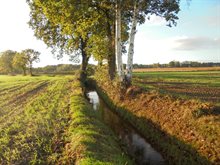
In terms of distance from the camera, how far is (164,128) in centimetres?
1697

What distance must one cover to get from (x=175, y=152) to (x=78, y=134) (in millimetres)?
4259

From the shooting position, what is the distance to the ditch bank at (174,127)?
13.2m

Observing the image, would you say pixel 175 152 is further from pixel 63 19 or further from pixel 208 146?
pixel 63 19

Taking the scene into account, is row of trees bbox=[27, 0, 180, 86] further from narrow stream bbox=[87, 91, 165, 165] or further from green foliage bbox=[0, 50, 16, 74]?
green foliage bbox=[0, 50, 16, 74]

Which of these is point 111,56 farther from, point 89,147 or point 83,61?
point 83,61

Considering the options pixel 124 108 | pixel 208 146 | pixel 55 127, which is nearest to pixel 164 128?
pixel 208 146

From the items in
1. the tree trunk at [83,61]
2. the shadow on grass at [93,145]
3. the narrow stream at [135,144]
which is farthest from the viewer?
the tree trunk at [83,61]

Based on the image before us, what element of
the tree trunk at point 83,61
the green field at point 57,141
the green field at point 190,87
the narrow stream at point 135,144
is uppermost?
the tree trunk at point 83,61

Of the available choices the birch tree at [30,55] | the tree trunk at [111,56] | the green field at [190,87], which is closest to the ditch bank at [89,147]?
the green field at [190,87]

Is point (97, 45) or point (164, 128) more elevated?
point (97, 45)

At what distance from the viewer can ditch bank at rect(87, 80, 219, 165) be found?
43.3 feet

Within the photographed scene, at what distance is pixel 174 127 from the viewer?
16203 millimetres

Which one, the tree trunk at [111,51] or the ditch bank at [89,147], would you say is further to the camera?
the tree trunk at [111,51]

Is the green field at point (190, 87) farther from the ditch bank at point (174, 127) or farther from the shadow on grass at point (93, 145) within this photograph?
the shadow on grass at point (93, 145)
